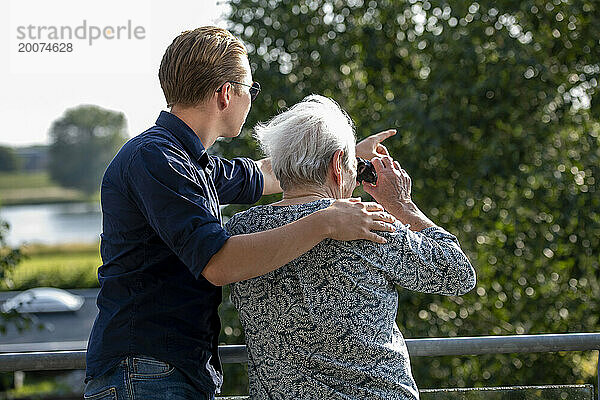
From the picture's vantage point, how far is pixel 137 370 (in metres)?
1.57

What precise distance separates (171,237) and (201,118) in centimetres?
31

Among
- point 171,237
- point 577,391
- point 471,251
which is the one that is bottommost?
point 471,251

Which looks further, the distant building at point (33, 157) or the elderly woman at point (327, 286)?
the distant building at point (33, 157)

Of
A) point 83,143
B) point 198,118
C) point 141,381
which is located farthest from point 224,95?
point 83,143

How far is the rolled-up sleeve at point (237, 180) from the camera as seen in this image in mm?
1996

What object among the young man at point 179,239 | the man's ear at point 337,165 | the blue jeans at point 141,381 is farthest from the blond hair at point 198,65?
the blue jeans at point 141,381

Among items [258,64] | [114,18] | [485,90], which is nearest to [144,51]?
[114,18]

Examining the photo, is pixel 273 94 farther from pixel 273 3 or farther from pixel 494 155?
pixel 494 155

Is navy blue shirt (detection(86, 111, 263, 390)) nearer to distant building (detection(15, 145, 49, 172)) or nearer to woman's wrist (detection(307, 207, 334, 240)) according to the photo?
woman's wrist (detection(307, 207, 334, 240))

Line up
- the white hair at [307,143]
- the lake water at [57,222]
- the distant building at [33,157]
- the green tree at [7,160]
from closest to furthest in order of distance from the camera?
1. the white hair at [307,143]
2. the green tree at [7,160]
3. the distant building at [33,157]
4. the lake water at [57,222]

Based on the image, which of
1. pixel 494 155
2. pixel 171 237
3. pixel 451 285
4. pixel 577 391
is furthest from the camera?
pixel 494 155

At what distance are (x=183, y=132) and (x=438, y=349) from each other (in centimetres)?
85

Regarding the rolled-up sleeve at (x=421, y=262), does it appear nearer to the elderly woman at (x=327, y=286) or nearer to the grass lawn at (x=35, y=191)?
the elderly woman at (x=327, y=286)

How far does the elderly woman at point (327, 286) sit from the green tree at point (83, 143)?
2734cm
